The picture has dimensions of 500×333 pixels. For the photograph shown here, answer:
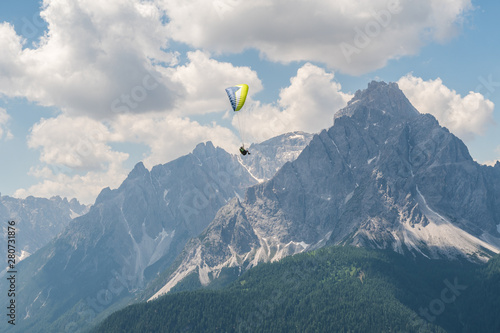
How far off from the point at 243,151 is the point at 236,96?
16555mm

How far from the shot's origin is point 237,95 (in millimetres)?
138375

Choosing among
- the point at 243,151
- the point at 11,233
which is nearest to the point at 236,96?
the point at 243,151

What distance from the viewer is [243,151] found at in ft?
444

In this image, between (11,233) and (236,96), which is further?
(11,233)

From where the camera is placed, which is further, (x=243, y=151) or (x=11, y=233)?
(x=11, y=233)

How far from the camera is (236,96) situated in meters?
138

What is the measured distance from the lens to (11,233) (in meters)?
180

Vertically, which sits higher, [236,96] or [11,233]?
[236,96]

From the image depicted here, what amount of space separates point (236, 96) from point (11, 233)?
353 feet

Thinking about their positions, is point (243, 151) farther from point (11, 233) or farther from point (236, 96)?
point (11, 233)

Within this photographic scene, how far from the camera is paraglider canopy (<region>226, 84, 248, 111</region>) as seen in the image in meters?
136

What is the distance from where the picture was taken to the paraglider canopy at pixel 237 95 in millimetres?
136375
